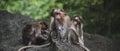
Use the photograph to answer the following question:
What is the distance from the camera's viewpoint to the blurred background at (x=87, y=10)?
1655cm

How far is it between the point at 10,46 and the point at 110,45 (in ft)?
10.6

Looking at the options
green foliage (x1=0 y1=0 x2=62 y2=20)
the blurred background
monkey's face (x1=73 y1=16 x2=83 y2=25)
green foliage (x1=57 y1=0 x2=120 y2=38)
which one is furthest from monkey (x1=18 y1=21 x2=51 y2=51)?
green foliage (x1=57 y1=0 x2=120 y2=38)

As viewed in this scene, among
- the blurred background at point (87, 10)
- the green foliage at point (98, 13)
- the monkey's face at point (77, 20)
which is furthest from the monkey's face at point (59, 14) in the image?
the green foliage at point (98, 13)

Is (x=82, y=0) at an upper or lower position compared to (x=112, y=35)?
upper

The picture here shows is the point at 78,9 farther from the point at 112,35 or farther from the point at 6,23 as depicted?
the point at 6,23

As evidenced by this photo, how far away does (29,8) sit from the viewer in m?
16.5

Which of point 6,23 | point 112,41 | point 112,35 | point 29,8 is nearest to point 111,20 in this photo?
point 112,35

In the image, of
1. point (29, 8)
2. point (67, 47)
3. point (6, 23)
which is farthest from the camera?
point (29, 8)

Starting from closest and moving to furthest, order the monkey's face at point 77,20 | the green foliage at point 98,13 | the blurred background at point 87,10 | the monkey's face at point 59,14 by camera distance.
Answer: the monkey's face at point 59,14 < the monkey's face at point 77,20 < the blurred background at point 87,10 < the green foliage at point 98,13

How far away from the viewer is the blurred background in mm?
16547

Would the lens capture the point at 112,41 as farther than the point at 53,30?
Yes

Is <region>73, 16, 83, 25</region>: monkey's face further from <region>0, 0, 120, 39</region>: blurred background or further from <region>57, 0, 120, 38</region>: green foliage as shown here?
<region>57, 0, 120, 38</region>: green foliage

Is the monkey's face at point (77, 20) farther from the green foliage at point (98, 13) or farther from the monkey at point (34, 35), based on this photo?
the green foliage at point (98, 13)

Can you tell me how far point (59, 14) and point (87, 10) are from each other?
Answer: 9.37m
